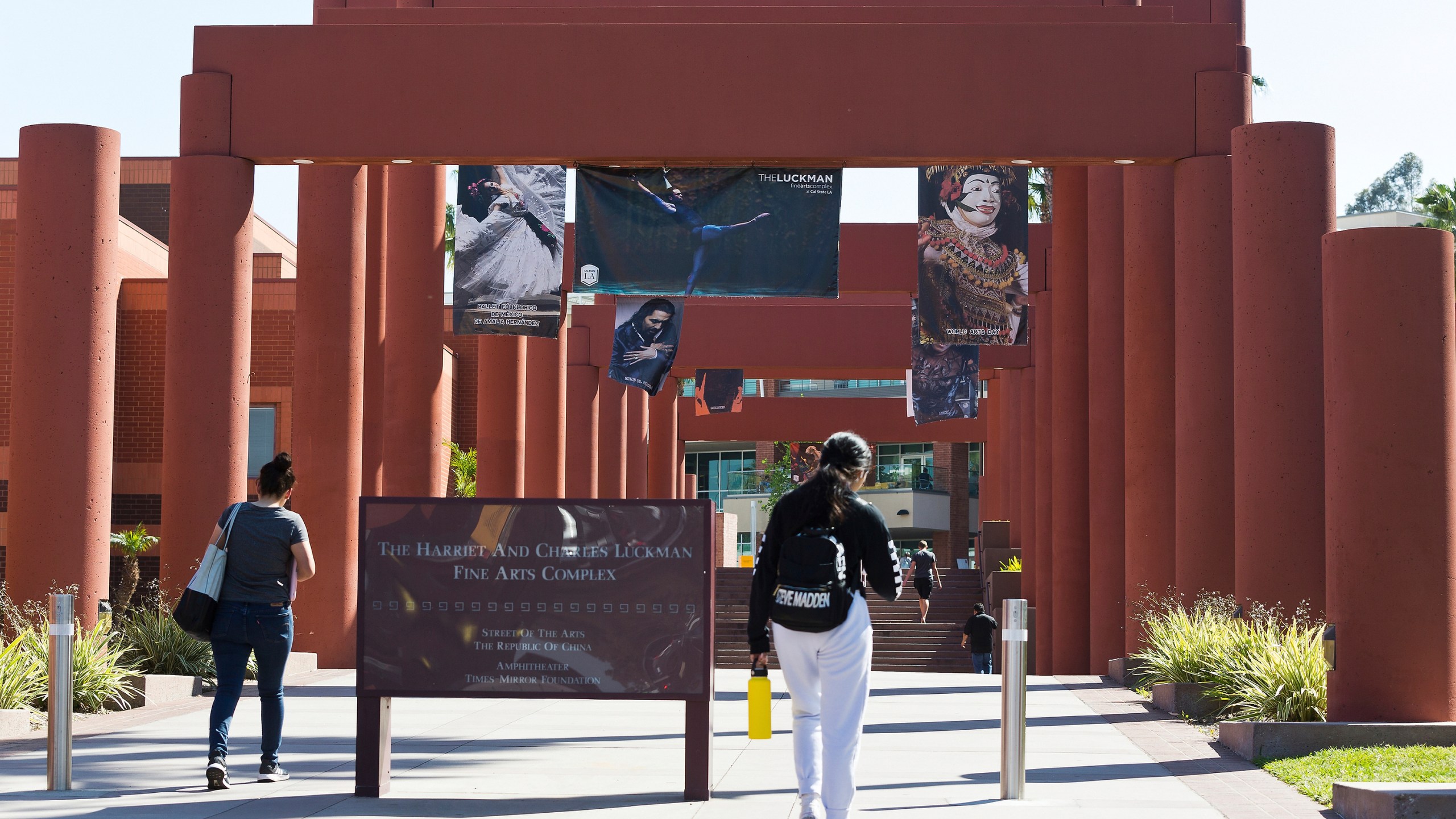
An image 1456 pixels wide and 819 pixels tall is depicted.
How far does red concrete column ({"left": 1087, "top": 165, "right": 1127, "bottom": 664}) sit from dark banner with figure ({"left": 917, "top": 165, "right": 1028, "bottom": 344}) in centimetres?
150

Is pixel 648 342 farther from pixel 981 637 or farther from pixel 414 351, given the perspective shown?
pixel 981 637

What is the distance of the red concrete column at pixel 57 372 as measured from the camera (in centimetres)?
1291

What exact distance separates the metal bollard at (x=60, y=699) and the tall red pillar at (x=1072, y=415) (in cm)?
1536

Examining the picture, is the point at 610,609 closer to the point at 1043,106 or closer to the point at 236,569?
the point at 236,569

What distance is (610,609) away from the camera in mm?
7453

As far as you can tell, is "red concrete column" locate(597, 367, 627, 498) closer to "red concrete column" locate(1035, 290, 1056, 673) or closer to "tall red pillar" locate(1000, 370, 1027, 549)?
"tall red pillar" locate(1000, 370, 1027, 549)

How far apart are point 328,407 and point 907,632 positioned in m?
17.4

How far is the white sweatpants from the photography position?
615 cm

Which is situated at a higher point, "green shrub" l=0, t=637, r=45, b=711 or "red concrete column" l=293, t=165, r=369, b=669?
→ "red concrete column" l=293, t=165, r=369, b=669

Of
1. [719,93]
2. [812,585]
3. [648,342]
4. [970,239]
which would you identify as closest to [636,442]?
[648,342]

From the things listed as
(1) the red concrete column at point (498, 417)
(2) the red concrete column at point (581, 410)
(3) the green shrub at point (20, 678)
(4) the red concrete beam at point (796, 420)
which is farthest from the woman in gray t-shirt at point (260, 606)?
(4) the red concrete beam at point (796, 420)

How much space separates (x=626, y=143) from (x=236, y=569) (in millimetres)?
7043

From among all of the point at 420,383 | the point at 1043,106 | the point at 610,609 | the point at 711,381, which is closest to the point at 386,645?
the point at 610,609

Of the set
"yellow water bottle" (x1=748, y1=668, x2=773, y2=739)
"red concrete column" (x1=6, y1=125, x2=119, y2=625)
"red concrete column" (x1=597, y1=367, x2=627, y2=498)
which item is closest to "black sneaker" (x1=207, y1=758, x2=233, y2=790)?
"yellow water bottle" (x1=748, y1=668, x2=773, y2=739)
